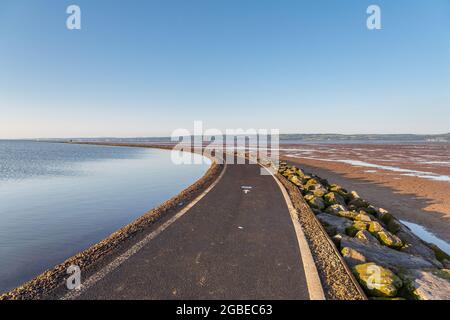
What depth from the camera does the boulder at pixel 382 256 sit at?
5453 millimetres

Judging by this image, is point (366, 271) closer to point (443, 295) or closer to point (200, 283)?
point (443, 295)

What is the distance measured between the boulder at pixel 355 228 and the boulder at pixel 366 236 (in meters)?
0.25

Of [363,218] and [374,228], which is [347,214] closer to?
[363,218]

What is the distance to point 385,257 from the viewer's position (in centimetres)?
570

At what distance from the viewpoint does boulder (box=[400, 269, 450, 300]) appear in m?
4.02

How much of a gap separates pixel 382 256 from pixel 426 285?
4.80 feet

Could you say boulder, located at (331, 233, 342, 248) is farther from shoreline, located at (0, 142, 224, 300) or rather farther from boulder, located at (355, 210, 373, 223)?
shoreline, located at (0, 142, 224, 300)

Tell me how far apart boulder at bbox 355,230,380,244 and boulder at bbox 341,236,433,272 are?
21 centimetres

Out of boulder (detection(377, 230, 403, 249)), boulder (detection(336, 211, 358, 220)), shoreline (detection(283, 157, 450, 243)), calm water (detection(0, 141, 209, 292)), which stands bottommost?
shoreline (detection(283, 157, 450, 243))

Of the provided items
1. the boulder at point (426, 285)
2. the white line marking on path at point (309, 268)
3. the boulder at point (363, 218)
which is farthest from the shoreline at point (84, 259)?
the boulder at point (363, 218)

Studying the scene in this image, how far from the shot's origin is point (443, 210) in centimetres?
1297

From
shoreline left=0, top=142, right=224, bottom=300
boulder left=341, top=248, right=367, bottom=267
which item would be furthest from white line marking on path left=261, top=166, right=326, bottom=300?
shoreline left=0, top=142, right=224, bottom=300

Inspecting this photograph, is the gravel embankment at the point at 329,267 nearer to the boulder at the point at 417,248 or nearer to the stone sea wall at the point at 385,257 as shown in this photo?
the stone sea wall at the point at 385,257

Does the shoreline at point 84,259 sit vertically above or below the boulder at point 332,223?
above
